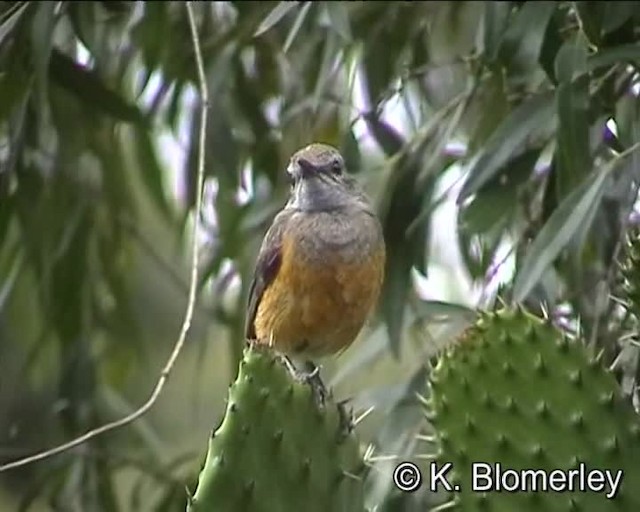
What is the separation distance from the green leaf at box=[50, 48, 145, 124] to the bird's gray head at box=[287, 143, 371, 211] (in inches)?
35.7

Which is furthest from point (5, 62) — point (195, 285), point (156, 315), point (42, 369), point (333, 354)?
point (156, 315)

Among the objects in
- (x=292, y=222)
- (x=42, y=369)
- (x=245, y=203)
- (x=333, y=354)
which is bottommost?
(x=42, y=369)

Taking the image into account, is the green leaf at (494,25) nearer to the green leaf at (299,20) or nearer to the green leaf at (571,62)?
the green leaf at (571,62)

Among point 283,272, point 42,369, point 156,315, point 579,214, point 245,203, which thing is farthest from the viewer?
point 156,315

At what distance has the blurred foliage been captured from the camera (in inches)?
97.1

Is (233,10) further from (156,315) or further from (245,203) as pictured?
(156,315)

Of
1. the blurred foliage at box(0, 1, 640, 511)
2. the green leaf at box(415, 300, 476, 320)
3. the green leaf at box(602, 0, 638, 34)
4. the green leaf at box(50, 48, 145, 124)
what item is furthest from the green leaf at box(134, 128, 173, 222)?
the green leaf at box(602, 0, 638, 34)

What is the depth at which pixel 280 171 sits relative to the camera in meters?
3.26

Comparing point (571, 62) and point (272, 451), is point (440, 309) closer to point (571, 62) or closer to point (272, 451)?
point (571, 62)

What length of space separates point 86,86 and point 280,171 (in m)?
0.52

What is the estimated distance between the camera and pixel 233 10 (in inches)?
132

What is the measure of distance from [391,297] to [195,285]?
609 millimetres

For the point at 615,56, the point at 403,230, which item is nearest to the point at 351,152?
the point at 403,230

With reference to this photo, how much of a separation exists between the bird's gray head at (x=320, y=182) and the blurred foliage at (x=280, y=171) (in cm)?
30
